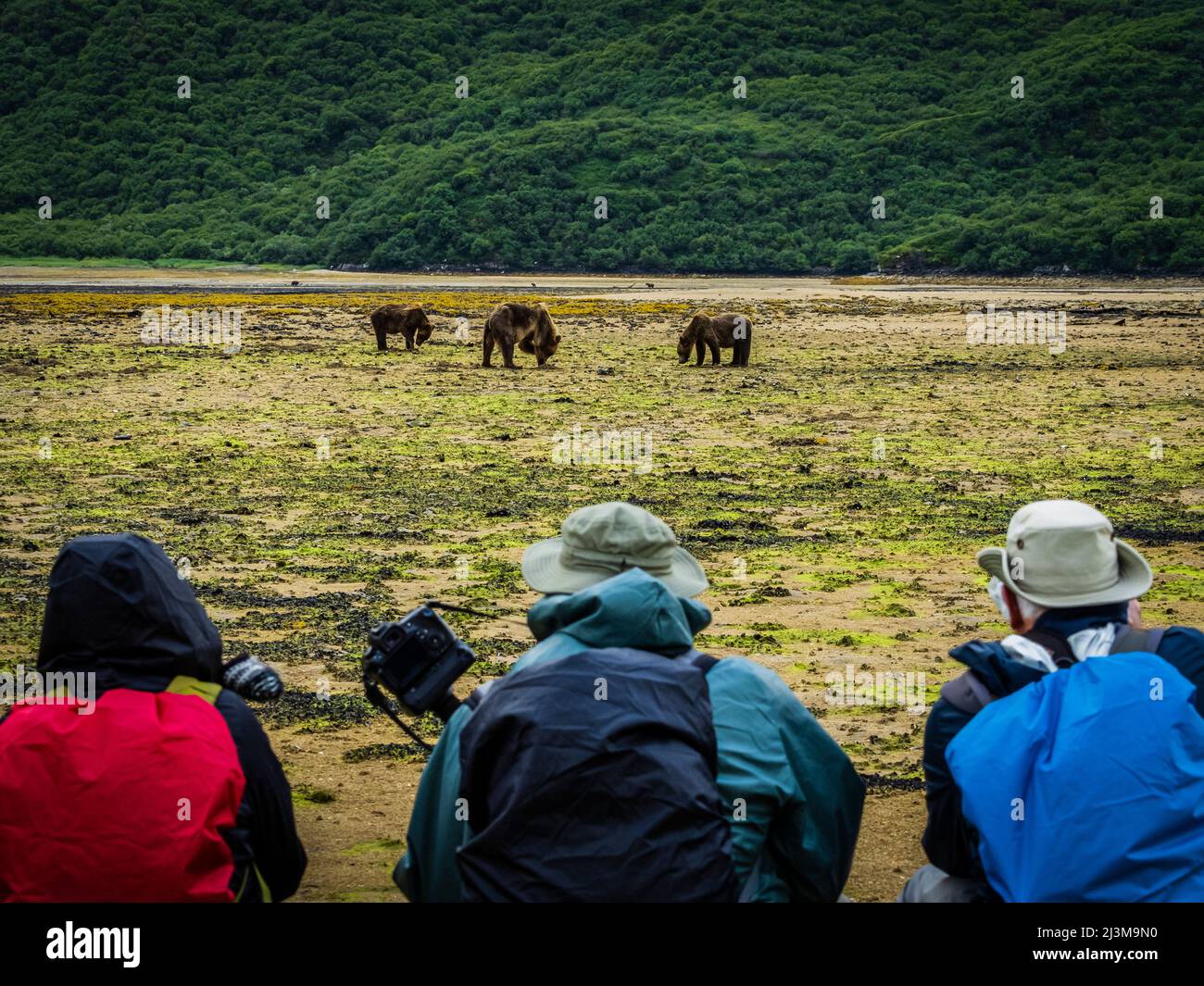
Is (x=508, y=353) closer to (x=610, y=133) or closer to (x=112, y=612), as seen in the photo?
(x=112, y=612)

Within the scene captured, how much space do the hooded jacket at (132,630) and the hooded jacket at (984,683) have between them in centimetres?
171

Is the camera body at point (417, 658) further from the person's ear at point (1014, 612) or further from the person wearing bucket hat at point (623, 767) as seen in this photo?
the person's ear at point (1014, 612)

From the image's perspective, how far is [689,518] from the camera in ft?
39.4

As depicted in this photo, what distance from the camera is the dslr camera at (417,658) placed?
3.93 meters

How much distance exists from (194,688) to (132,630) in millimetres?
215

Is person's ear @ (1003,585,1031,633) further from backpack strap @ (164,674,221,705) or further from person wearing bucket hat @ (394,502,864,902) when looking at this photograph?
backpack strap @ (164,674,221,705)

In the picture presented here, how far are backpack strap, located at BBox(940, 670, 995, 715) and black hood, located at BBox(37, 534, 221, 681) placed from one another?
1.90 meters

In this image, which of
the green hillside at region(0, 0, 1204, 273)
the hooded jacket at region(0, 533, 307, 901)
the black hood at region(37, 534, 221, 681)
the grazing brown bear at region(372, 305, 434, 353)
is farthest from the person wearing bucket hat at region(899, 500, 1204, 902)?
the green hillside at region(0, 0, 1204, 273)

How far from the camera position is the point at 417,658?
3959mm

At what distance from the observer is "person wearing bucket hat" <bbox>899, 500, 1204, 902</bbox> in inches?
147

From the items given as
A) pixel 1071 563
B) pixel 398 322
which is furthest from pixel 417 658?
pixel 398 322

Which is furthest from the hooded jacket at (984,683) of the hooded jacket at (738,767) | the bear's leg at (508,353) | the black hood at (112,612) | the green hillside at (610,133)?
the green hillside at (610,133)
